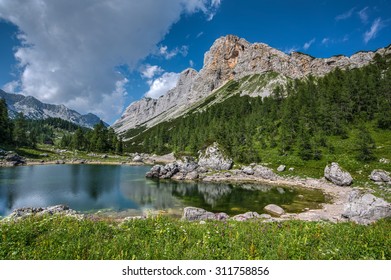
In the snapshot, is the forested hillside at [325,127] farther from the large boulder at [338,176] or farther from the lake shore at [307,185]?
the lake shore at [307,185]

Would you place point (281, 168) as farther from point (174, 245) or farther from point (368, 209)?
point (174, 245)

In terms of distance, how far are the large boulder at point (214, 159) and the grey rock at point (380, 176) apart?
121ft

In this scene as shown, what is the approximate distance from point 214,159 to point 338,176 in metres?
36.1

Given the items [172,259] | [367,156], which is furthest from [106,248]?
[367,156]

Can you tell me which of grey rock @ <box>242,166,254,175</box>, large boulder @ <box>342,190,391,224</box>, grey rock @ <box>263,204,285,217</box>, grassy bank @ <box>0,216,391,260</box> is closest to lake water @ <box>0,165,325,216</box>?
grey rock @ <box>263,204,285,217</box>

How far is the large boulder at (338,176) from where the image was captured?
4750 centimetres

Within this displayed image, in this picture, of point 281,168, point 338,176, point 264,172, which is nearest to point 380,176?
point 338,176

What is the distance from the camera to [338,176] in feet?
160

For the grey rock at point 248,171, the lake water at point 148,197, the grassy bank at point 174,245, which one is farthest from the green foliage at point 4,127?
the grassy bank at point 174,245

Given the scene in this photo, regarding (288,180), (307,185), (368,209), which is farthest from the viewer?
(288,180)

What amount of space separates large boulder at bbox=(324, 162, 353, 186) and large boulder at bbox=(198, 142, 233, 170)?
1145 inches
